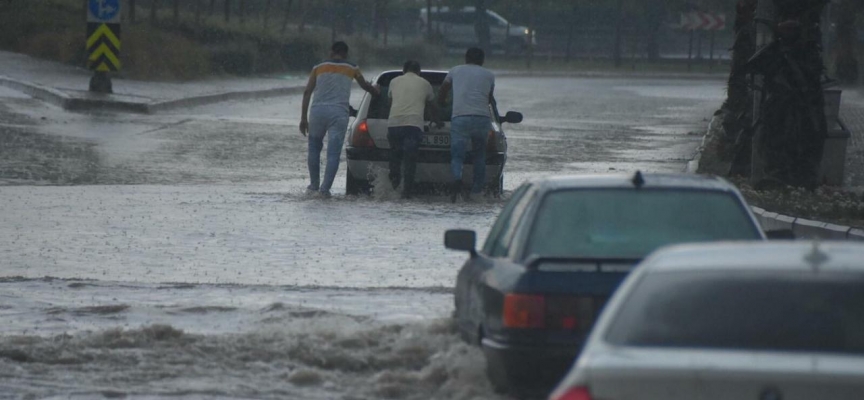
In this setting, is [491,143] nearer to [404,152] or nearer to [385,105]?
[404,152]

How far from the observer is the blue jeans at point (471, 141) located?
1656cm

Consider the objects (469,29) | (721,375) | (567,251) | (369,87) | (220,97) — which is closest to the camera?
(721,375)

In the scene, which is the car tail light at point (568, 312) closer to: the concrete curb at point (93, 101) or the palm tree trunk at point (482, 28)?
the concrete curb at point (93, 101)

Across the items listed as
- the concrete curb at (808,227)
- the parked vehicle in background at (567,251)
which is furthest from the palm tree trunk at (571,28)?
Result: the parked vehicle in background at (567,251)

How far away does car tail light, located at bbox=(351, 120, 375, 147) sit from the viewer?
17.0 metres

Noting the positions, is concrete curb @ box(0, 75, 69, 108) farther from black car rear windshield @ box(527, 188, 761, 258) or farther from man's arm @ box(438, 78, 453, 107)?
black car rear windshield @ box(527, 188, 761, 258)

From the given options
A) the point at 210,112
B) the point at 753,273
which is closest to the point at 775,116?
the point at 753,273

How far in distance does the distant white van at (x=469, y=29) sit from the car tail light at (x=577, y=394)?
8023 cm

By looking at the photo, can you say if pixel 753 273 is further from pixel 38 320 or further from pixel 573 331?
pixel 38 320

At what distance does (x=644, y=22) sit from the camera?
91.6 meters

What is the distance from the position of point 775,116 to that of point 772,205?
75.8 inches

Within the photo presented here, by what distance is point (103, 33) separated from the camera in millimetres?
31000

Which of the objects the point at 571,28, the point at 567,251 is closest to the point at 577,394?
the point at 567,251

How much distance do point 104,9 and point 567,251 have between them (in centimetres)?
2494
